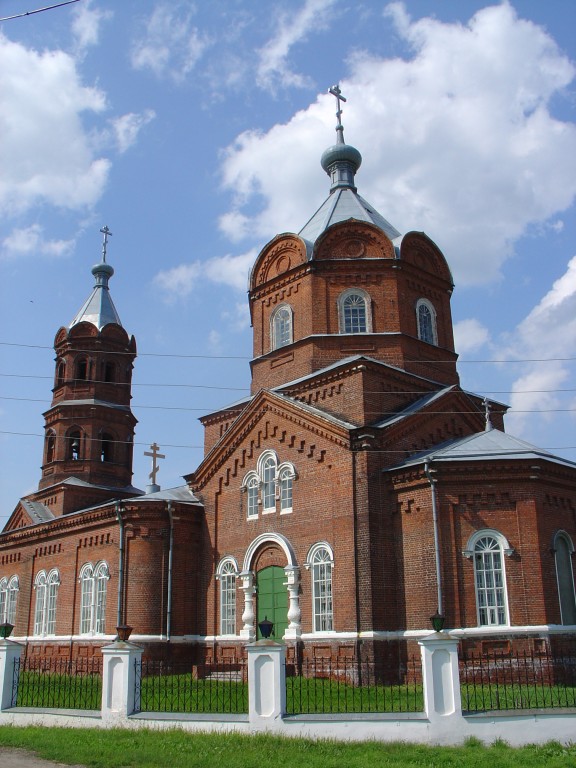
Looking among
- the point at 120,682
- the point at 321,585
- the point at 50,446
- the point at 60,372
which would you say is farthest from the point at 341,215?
the point at 120,682

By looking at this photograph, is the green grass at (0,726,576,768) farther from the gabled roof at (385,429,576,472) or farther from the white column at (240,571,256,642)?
the white column at (240,571,256,642)

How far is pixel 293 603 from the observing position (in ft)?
57.9

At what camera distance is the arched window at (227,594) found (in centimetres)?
1959

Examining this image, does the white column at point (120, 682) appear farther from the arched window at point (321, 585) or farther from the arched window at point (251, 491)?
the arched window at point (251, 491)

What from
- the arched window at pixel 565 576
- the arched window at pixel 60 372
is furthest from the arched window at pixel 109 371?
the arched window at pixel 565 576

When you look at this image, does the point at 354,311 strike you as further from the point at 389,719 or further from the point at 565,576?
the point at 389,719

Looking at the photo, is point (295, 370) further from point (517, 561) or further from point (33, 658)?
point (33, 658)

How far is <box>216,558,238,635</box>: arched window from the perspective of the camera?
19594mm

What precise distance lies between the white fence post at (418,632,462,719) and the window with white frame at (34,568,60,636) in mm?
16879

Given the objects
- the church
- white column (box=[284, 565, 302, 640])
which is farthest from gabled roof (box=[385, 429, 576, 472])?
white column (box=[284, 565, 302, 640])

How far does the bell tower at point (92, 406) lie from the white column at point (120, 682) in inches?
645

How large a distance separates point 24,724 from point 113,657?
6.41 ft

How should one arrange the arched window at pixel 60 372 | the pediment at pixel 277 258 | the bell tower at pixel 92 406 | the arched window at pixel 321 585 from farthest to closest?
the arched window at pixel 60 372, the bell tower at pixel 92 406, the pediment at pixel 277 258, the arched window at pixel 321 585

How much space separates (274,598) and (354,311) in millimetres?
7790
